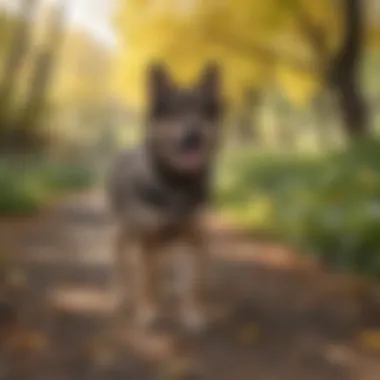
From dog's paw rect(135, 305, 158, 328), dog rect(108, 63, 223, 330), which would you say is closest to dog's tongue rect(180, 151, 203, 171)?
dog rect(108, 63, 223, 330)

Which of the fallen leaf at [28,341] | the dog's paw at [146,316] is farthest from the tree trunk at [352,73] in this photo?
the fallen leaf at [28,341]

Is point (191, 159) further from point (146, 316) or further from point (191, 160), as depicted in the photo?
point (146, 316)

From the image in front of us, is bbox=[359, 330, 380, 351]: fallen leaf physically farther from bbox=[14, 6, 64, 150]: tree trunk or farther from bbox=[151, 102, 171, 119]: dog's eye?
bbox=[14, 6, 64, 150]: tree trunk

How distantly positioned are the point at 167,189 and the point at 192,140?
3.6 inches

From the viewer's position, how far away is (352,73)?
0.99 m

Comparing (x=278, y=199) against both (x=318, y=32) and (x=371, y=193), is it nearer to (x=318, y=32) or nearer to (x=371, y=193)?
(x=371, y=193)

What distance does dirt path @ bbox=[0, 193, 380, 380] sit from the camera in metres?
0.90

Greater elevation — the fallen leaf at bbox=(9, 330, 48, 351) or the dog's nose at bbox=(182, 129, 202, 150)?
the dog's nose at bbox=(182, 129, 202, 150)

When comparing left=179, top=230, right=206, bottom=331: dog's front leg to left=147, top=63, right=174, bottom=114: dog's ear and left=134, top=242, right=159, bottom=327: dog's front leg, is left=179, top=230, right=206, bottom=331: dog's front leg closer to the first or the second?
left=134, top=242, right=159, bottom=327: dog's front leg

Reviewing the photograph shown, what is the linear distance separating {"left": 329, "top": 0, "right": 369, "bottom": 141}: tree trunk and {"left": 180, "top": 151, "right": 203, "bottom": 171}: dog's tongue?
0.24 m

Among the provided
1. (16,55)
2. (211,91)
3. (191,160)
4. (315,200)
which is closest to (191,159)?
(191,160)

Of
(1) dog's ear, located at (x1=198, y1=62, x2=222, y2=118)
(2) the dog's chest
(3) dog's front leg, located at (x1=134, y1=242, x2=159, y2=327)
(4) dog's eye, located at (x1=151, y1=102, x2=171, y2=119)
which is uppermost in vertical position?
(1) dog's ear, located at (x1=198, y1=62, x2=222, y2=118)

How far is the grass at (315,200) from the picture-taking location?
0.96 metres

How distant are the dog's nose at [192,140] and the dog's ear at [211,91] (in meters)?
0.04
